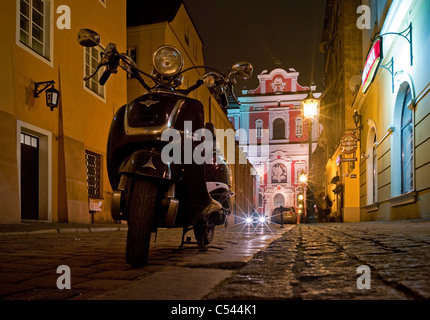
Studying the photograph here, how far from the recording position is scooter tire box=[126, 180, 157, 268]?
274 cm

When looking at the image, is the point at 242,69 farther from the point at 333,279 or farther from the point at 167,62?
the point at 333,279

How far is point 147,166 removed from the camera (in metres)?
2.88

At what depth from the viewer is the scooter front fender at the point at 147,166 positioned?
9.35ft

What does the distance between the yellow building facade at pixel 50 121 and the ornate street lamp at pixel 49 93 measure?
0.40 ft

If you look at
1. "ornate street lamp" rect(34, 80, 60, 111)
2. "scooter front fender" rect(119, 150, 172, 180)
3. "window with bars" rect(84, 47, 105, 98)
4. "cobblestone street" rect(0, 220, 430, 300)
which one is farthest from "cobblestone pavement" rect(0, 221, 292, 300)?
"window with bars" rect(84, 47, 105, 98)

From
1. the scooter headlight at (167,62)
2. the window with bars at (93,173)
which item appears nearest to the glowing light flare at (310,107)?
the window with bars at (93,173)

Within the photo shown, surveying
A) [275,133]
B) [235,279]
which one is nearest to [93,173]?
[235,279]

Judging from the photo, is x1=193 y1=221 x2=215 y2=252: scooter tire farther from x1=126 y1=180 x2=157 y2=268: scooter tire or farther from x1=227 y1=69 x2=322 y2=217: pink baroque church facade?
x1=227 y1=69 x2=322 y2=217: pink baroque church facade

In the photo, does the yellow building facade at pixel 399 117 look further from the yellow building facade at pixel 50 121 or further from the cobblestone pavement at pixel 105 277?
the yellow building facade at pixel 50 121
